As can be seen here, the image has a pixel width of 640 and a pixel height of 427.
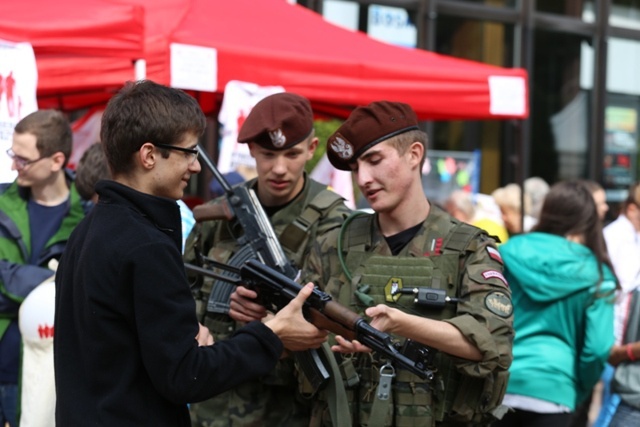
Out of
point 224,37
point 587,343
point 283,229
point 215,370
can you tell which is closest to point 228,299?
point 283,229

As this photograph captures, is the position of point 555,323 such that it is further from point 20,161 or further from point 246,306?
point 20,161

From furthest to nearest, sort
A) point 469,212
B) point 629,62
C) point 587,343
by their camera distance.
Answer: point 629,62, point 469,212, point 587,343

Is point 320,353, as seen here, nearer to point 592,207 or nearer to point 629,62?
point 592,207

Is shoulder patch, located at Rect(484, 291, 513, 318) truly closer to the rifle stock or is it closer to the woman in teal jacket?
the rifle stock

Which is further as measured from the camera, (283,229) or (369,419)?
(283,229)

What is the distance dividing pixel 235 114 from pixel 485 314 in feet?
8.75

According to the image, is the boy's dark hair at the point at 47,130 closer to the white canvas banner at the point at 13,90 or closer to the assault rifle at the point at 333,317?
the white canvas banner at the point at 13,90

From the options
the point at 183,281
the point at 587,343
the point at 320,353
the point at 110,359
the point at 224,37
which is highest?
the point at 224,37

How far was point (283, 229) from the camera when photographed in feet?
12.3

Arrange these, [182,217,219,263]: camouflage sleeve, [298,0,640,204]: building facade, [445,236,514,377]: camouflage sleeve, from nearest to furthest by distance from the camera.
Result: [445,236,514,377]: camouflage sleeve
[182,217,219,263]: camouflage sleeve
[298,0,640,204]: building facade

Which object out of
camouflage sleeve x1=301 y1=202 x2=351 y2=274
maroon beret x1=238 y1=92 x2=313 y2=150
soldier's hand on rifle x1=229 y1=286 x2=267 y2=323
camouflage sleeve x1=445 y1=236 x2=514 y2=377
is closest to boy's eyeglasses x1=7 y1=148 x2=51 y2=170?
maroon beret x1=238 y1=92 x2=313 y2=150

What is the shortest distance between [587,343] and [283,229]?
1.55 meters

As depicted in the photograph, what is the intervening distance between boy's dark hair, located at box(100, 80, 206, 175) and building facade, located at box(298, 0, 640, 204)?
8.20 metres

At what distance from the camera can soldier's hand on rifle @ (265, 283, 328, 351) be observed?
2.65 m
